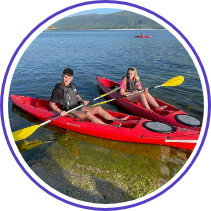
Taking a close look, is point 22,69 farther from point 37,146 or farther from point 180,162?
point 180,162

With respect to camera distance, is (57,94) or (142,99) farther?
(142,99)

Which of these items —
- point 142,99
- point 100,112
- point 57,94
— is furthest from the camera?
point 142,99

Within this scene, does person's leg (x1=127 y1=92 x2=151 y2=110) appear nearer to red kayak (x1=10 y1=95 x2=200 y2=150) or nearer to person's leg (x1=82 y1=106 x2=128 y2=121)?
red kayak (x1=10 y1=95 x2=200 y2=150)

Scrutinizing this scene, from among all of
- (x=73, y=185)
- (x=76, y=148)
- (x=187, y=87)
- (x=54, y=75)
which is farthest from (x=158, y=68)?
(x=73, y=185)

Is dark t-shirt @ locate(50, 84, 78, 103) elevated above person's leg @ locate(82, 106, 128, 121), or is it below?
above

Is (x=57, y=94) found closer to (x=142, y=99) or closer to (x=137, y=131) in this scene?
(x=137, y=131)

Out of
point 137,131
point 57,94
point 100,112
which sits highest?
point 57,94

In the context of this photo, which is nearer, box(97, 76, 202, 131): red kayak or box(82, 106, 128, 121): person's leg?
box(97, 76, 202, 131): red kayak

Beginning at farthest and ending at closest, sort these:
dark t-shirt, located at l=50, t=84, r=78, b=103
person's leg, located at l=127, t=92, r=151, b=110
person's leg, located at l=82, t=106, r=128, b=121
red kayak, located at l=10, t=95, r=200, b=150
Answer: person's leg, located at l=127, t=92, r=151, b=110 → person's leg, located at l=82, t=106, r=128, b=121 → dark t-shirt, located at l=50, t=84, r=78, b=103 → red kayak, located at l=10, t=95, r=200, b=150

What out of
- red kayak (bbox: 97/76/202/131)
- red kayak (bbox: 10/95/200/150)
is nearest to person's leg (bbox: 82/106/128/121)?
red kayak (bbox: 10/95/200/150)

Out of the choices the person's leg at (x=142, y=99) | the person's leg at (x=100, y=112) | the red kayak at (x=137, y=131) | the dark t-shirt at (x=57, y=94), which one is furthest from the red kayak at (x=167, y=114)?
the dark t-shirt at (x=57, y=94)

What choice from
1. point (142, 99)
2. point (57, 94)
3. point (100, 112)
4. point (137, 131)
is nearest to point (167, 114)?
point (142, 99)

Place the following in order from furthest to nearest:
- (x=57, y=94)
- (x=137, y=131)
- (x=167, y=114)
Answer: (x=167, y=114), (x=57, y=94), (x=137, y=131)

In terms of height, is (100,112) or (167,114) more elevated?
(100,112)
